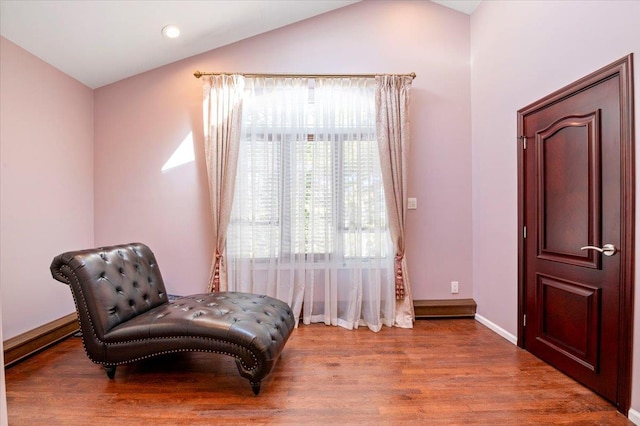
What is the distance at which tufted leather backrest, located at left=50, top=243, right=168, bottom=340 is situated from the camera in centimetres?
206

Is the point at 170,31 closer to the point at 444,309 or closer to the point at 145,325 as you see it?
the point at 145,325

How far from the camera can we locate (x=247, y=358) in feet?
6.36

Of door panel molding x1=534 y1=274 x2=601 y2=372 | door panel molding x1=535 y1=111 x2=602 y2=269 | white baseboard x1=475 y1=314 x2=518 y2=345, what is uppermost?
door panel molding x1=535 y1=111 x2=602 y2=269

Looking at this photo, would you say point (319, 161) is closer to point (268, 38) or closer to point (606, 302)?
point (268, 38)

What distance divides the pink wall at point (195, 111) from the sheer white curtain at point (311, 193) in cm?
39

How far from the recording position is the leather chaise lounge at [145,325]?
197 cm

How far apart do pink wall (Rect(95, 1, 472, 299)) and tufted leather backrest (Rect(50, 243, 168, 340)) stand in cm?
86

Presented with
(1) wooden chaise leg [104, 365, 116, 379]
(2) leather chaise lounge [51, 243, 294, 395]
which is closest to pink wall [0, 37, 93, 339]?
(2) leather chaise lounge [51, 243, 294, 395]

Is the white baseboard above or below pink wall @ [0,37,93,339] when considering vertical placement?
below

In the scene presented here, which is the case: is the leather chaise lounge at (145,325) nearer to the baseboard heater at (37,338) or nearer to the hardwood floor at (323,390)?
the hardwood floor at (323,390)

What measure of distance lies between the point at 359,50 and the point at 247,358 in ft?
10.2

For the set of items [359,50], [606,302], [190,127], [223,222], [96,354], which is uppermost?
[359,50]

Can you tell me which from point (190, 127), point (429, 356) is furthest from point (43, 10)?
point (429, 356)

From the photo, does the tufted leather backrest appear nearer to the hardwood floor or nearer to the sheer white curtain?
the hardwood floor
